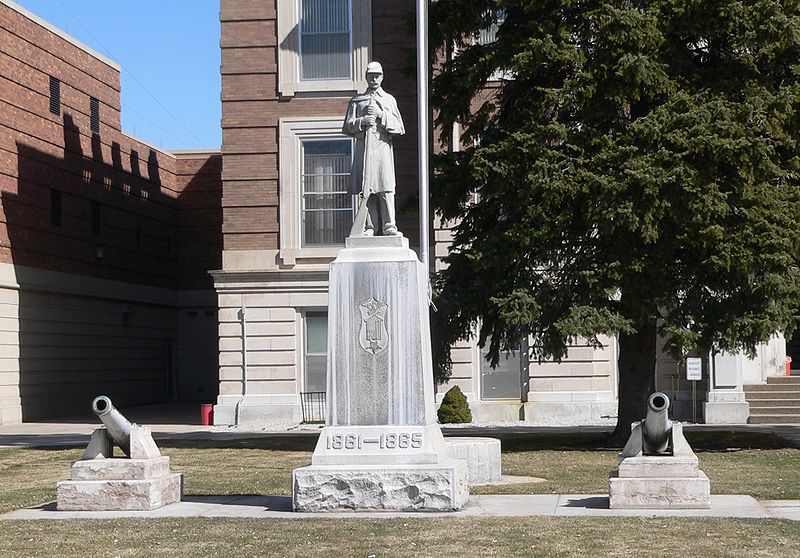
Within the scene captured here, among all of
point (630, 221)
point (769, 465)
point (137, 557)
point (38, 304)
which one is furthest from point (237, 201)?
point (137, 557)

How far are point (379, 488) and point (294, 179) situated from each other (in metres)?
19.4

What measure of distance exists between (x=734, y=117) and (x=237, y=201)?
1459cm

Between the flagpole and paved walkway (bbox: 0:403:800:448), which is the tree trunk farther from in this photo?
the flagpole

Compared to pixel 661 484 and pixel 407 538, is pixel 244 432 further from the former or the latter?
pixel 407 538

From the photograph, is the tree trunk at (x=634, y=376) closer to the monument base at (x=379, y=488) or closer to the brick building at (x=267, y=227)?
the brick building at (x=267, y=227)

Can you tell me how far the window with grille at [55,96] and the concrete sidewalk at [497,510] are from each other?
25499mm

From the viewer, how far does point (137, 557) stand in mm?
10977

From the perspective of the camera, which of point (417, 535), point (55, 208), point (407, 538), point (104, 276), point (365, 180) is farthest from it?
point (104, 276)

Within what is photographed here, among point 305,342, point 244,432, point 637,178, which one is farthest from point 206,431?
point 637,178

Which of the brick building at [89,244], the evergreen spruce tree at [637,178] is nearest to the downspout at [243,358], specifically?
the brick building at [89,244]

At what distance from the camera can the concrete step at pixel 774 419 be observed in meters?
30.0

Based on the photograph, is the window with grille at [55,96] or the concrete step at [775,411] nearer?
the concrete step at [775,411]

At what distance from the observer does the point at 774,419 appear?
1187 inches

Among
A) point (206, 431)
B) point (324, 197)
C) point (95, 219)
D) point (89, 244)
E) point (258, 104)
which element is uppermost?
point (258, 104)
